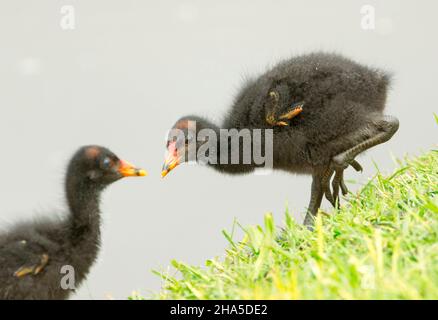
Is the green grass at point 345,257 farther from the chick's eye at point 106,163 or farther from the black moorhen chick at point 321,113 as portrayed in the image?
the chick's eye at point 106,163

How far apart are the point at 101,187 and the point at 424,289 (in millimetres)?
1450

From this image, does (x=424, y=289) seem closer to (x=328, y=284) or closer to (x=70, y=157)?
(x=328, y=284)

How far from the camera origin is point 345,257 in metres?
1.77

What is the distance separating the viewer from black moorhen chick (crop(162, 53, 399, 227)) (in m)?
2.61

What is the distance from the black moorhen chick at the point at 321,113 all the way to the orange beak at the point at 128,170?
22cm

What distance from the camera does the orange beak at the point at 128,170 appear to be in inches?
97.8

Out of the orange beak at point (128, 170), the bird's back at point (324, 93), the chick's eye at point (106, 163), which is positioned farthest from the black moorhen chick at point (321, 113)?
the chick's eye at point (106, 163)

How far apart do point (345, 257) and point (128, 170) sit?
3.50 ft

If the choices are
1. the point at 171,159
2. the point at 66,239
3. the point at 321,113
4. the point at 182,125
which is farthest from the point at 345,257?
the point at 182,125

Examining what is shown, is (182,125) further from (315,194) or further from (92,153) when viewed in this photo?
(315,194)

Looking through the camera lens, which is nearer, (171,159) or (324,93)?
(324,93)

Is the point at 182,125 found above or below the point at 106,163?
above
